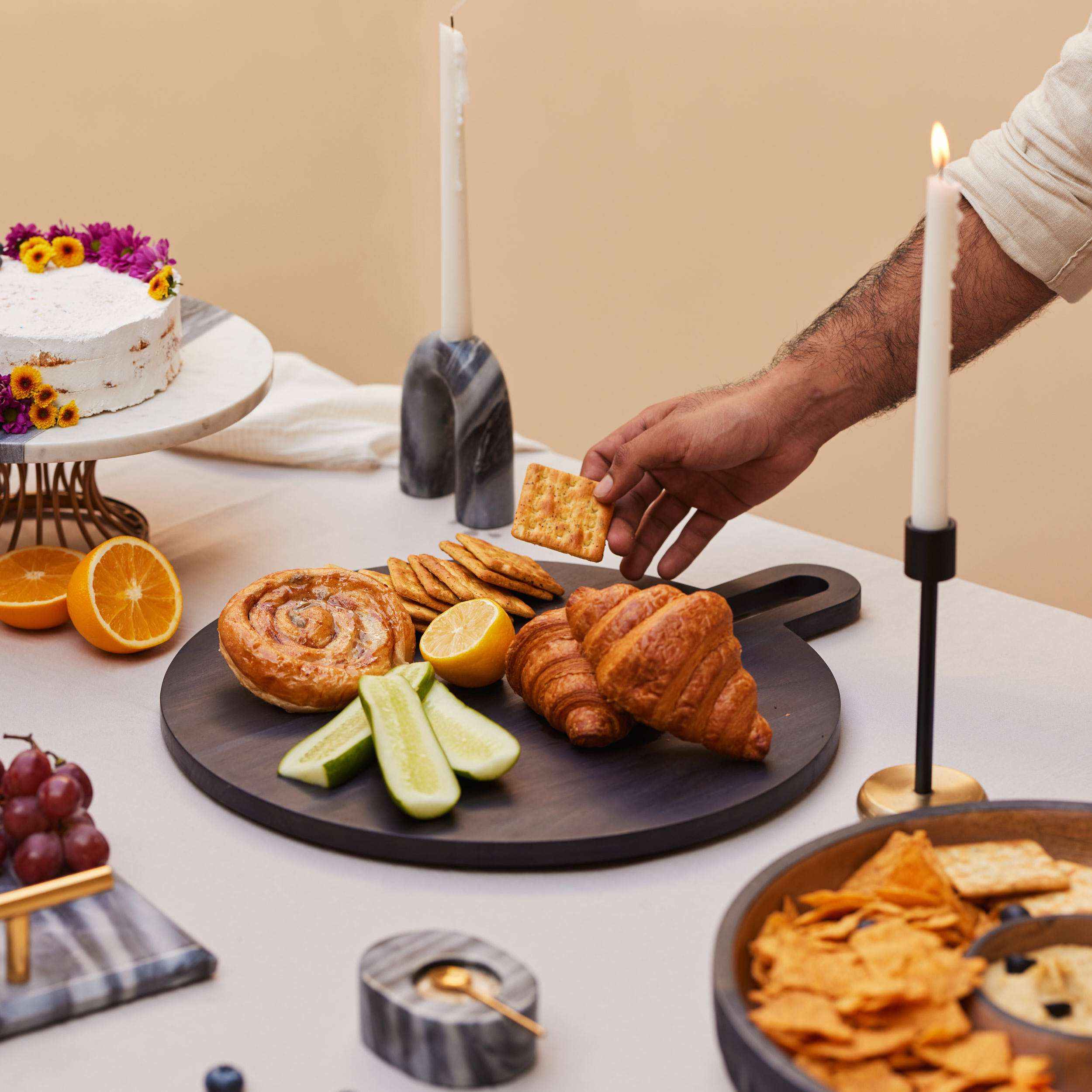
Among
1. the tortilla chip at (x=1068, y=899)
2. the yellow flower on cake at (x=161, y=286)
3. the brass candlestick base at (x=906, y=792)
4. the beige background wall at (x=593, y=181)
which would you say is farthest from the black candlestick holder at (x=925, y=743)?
the beige background wall at (x=593, y=181)

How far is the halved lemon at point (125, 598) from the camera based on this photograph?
1547 mm

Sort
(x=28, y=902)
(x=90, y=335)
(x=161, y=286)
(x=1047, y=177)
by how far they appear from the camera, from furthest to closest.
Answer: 1. (x=161, y=286)
2. (x=90, y=335)
3. (x=1047, y=177)
4. (x=28, y=902)

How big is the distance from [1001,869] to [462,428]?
1184 mm

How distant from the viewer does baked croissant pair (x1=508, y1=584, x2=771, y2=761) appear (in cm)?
119

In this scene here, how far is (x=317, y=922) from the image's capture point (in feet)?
3.53

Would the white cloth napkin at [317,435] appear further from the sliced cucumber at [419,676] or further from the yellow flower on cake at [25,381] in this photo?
the sliced cucumber at [419,676]

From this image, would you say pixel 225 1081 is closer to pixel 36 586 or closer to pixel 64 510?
pixel 36 586

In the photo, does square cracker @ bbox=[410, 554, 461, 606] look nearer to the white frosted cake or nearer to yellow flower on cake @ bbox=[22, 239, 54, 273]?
the white frosted cake

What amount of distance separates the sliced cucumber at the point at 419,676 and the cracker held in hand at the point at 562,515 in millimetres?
330

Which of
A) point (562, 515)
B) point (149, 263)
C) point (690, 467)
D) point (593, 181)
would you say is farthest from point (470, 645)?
point (593, 181)

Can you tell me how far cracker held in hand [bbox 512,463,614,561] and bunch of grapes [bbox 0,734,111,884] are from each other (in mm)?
687

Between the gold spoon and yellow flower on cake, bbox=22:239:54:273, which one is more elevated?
yellow flower on cake, bbox=22:239:54:273

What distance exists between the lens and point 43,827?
106 cm

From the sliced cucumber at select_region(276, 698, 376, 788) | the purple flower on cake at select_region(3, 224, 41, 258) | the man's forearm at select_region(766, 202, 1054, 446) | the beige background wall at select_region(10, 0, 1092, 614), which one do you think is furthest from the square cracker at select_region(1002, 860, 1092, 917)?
the beige background wall at select_region(10, 0, 1092, 614)
